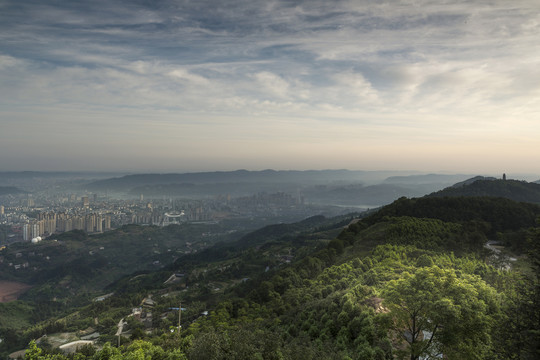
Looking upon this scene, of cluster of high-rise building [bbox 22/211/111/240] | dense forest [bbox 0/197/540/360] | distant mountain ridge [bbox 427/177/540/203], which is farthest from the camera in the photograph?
cluster of high-rise building [bbox 22/211/111/240]

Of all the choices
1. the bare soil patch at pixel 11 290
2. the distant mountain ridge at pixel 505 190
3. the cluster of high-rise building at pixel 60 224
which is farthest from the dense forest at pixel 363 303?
the cluster of high-rise building at pixel 60 224

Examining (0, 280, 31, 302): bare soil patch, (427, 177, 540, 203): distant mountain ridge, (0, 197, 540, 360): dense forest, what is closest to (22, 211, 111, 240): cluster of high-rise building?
(0, 280, 31, 302): bare soil patch

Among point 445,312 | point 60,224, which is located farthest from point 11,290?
point 445,312

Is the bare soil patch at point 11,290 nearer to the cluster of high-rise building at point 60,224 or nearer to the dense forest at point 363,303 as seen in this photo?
the dense forest at point 363,303

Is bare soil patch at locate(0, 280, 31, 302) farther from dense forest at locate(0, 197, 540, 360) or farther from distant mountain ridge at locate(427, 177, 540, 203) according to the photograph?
distant mountain ridge at locate(427, 177, 540, 203)

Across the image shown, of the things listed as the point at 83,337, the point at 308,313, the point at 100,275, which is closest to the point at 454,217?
the point at 308,313
